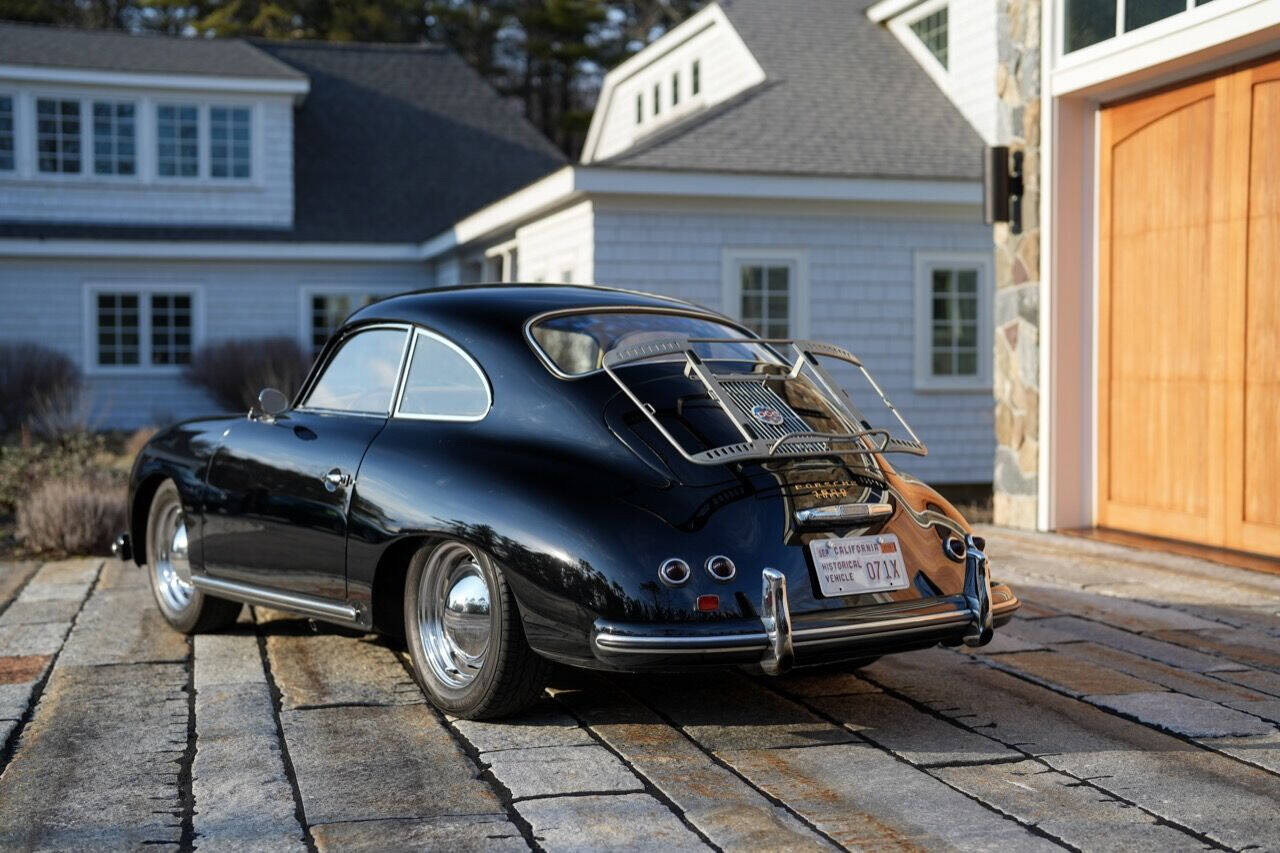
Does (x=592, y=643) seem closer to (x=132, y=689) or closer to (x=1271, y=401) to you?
(x=132, y=689)

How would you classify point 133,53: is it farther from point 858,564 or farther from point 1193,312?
point 858,564

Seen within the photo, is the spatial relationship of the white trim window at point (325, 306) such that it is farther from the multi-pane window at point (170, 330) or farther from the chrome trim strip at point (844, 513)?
the chrome trim strip at point (844, 513)

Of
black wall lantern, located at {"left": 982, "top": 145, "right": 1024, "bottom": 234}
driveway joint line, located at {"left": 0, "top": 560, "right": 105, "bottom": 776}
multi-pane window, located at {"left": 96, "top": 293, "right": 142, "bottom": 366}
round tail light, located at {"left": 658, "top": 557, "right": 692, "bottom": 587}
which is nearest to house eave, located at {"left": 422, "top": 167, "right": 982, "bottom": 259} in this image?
black wall lantern, located at {"left": 982, "top": 145, "right": 1024, "bottom": 234}

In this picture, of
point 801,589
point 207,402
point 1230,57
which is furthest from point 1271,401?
point 207,402

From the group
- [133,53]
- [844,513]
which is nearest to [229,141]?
[133,53]

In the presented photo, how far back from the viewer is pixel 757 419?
183 inches

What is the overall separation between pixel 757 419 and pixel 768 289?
10671mm

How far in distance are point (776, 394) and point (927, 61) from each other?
14422 millimetres

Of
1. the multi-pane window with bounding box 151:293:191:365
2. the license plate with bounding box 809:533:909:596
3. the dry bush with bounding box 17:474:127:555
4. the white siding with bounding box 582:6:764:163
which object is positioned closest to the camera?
the license plate with bounding box 809:533:909:596

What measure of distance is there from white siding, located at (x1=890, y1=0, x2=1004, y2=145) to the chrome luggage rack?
1186cm

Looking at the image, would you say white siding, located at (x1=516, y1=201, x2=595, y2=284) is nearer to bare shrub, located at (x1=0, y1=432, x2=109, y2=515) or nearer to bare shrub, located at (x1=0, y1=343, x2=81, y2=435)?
bare shrub, located at (x1=0, y1=432, x2=109, y2=515)

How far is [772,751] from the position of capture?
4.30 m

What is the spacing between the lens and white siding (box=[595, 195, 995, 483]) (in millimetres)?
14688

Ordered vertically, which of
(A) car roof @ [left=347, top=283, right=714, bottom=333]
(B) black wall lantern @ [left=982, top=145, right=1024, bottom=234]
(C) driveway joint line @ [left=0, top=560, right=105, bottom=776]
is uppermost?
(B) black wall lantern @ [left=982, top=145, right=1024, bottom=234]
